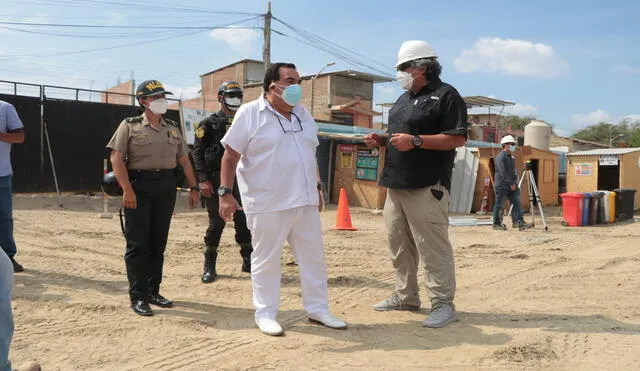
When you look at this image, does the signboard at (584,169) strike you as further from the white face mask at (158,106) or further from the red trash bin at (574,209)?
the white face mask at (158,106)

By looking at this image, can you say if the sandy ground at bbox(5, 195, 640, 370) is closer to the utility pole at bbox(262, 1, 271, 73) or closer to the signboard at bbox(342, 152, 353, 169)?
the signboard at bbox(342, 152, 353, 169)

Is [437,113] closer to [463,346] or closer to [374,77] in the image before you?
[463,346]

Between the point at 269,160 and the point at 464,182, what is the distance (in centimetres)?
1357

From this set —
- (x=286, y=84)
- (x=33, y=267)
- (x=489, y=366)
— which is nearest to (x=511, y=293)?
(x=489, y=366)

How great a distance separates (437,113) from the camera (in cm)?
411

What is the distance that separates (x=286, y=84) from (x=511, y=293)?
3.10m

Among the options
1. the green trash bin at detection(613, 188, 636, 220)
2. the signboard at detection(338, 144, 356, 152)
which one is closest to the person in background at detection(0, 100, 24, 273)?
the signboard at detection(338, 144, 356, 152)

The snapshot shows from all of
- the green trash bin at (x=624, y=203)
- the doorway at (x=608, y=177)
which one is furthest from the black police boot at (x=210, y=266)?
the doorway at (x=608, y=177)

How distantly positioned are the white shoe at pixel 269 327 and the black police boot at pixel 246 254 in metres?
2.17

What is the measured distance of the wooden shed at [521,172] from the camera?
16203 millimetres

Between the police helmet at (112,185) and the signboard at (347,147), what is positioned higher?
the signboard at (347,147)

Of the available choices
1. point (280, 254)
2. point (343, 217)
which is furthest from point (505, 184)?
point (280, 254)

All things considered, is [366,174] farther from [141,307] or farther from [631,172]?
[141,307]

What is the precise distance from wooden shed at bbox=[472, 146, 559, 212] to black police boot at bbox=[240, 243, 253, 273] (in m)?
10.9
